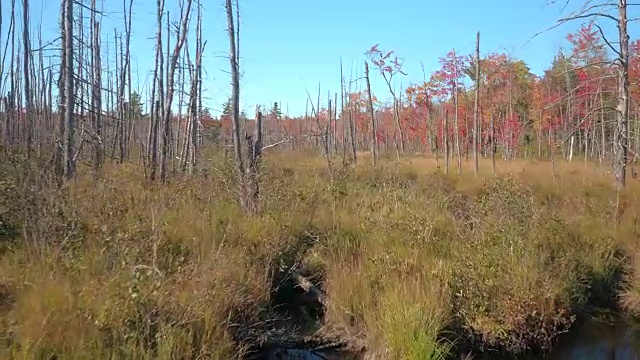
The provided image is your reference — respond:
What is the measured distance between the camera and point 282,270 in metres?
5.81

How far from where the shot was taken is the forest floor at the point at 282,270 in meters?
3.62

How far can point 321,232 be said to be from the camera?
6.86m

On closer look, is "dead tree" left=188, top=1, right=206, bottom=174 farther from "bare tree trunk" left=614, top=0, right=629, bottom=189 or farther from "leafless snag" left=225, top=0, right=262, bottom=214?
"bare tree trunk" left=614, top=0, right=629, bottom=189

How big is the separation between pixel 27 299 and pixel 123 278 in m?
0.72

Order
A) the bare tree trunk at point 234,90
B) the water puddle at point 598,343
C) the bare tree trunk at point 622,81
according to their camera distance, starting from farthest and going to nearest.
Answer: the bare tree trunk at point 622,81 → the bare tree trunk at point 234,90 → the water puddle at point 598,343

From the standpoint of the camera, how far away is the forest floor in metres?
3.62

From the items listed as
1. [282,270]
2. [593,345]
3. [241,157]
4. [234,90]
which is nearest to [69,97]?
[234,90]

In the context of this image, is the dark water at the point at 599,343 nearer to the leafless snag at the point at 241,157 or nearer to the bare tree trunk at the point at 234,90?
the leafless snag at the point at 241,157

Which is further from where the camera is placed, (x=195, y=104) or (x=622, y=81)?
(x=195, y=104)

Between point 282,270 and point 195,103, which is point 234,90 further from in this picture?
point 195,103

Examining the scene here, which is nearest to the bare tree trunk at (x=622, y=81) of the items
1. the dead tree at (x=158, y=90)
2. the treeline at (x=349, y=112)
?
the treeline at (x=349, y=112)

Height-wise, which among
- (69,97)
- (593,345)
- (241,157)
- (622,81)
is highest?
(622,81)

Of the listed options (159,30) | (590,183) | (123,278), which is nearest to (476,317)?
(123,278)

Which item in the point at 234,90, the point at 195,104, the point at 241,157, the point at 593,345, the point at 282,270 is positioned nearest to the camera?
the point at 593,345
